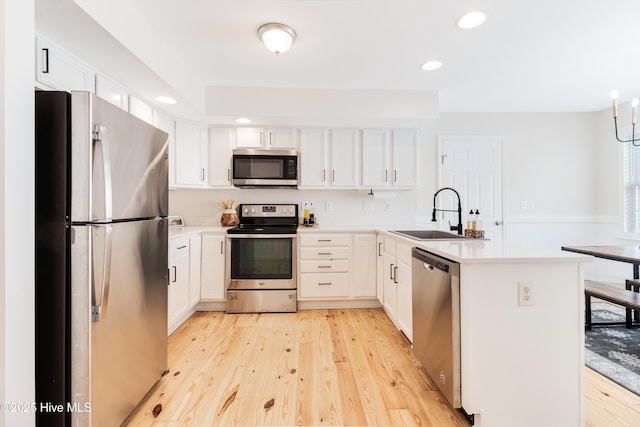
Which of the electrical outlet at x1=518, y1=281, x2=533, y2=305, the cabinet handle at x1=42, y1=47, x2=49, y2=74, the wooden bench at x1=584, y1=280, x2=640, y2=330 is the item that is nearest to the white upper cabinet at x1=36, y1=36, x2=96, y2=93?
the cabinet handle at x1=42, y1=47, x2=49, y2=74

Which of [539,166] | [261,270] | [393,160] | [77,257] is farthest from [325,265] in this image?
[539,166]

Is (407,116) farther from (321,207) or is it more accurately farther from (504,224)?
(504,224)

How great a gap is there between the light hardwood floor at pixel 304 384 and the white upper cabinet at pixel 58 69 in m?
1.91

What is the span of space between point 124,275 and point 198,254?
65.7 inches

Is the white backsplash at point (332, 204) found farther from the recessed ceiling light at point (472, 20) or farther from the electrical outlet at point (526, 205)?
the recessed ceiling light at point (472, 20)

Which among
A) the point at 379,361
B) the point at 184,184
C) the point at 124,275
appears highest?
the point at 184,184

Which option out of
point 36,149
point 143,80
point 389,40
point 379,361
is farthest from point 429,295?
point 143,80

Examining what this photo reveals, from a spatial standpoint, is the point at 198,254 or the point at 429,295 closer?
the point at 429,295

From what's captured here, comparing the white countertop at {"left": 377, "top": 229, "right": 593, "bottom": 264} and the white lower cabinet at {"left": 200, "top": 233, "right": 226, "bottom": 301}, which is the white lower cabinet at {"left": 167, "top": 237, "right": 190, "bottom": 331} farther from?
the white countertop at {"left": 377, "top": 229, "right": 593, "bottom": 264}

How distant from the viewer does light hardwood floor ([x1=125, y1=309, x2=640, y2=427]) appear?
1.53 metres

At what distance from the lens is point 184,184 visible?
10.2 feet

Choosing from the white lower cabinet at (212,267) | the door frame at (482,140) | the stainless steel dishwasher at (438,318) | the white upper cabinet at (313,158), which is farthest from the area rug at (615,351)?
the white lower cabinet at (212,267)

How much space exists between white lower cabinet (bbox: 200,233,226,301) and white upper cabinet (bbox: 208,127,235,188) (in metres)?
0.66

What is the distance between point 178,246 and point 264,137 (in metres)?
1.54
